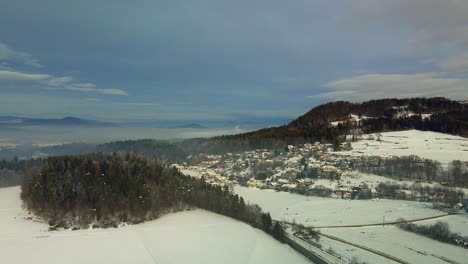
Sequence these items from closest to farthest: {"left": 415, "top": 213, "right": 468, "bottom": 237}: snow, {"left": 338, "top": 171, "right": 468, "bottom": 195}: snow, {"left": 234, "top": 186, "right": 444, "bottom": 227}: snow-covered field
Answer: {"left": 415, "top": 213, "right": 468, "bottom": 237}: snow
{"left": 234, "top": 186, "right": 444, "bottom": 227}: snow-covered field
{"left": 338, "top": 171, "right": 468, "bottom": 195}: snow

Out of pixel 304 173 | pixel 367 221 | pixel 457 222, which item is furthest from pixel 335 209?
pixel 304 173

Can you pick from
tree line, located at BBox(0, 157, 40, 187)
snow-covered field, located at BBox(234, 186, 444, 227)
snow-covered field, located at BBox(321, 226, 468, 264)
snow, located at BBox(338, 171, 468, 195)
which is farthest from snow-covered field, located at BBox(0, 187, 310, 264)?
snow, located at BBox(338, 171, 468, 195)

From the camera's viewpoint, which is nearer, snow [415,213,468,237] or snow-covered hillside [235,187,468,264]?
snow-covered hillside [235,187,468,264]

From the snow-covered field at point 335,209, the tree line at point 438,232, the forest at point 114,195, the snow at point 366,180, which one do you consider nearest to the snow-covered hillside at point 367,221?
the snow-covered field at point 335,209

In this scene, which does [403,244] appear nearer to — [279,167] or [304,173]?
[304,173]

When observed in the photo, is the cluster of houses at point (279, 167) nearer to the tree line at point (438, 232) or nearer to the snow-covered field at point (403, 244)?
the tree line at point (438, 232)

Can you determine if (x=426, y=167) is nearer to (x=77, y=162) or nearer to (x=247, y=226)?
(x=247, y=226)

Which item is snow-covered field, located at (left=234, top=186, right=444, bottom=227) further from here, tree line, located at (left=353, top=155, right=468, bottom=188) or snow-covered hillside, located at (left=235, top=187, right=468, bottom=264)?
tree line, located at (left=353, top=155, right=468, bottom=188)
